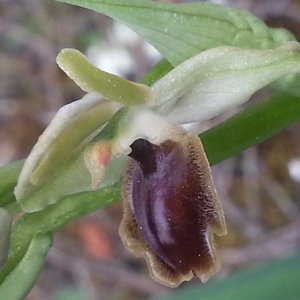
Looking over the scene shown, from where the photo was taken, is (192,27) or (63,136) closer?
(63,136)

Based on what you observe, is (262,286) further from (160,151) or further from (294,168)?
(294,168)

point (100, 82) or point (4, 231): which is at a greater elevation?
point (100, 82)

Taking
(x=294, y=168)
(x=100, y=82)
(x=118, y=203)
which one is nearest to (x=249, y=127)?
(x=100, y=82)

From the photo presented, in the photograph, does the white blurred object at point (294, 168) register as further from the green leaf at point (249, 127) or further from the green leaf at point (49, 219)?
the green leaf at point (49, 219)

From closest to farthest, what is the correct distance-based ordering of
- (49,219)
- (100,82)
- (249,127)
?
(100,82) < (49,219) < (249,127)

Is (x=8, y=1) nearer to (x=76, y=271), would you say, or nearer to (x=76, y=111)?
(x=76, y=271)

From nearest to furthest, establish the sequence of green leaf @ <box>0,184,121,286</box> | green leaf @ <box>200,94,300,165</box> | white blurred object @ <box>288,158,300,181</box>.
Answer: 1. green leaf @ <box>0,184,121,286</box>
2. green leaf @ <box>200,94,300,165</box>
3. white blurred object @ <box>288,158,300,181</box>

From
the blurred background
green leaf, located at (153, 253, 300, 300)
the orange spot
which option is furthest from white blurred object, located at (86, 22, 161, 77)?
green leaf, located at (153, 253, 300, 300)

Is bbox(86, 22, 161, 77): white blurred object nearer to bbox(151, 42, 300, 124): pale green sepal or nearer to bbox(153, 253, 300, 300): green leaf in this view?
bbox(153, 253, 300, 300): green leaf
